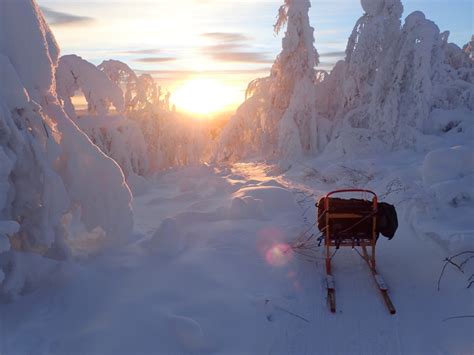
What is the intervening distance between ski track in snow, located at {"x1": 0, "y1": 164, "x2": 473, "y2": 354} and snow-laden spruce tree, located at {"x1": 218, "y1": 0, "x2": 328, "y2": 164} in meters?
10.8

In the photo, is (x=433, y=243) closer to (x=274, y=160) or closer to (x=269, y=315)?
(x=269, y=315)

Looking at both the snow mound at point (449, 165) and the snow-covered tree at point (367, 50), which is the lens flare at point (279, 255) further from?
the snow-covered tree at point (367, 50)

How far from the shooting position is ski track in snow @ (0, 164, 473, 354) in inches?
152

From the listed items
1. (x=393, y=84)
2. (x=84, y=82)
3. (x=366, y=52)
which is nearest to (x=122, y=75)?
(x=84, y=82)

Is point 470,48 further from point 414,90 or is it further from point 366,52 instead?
point 414,90

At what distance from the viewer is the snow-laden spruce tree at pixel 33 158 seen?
4328 millimetres

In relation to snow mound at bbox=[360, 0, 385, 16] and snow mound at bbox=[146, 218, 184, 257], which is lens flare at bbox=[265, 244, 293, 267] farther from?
snow mound at bbox=[360, 0, 385, 16]

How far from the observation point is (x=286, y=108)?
17672 mm

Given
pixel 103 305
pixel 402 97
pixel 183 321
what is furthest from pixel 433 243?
pixel 402 97

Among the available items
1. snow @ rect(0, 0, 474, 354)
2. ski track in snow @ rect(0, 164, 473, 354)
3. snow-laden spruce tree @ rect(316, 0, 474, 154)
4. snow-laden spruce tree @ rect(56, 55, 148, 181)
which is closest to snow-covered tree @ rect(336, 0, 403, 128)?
snow-laden spruce tree @ rect(316, 0, 474, 154)

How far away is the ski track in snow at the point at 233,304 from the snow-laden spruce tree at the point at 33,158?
505 mm

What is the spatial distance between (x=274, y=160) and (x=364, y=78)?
16.8ft

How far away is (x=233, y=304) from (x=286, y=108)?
14257mm

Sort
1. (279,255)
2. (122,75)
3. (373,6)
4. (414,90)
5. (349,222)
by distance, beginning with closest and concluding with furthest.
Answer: (349,222) < (279,255) < (414,90) < (373,6) < (122,75)
